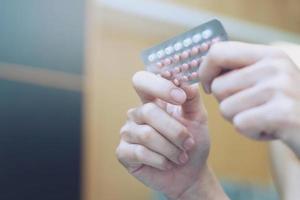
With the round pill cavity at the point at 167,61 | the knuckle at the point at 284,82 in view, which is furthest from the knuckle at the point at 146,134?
the knuckle at the point at 284,82

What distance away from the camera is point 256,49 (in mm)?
514

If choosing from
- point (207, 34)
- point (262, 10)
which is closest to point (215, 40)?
point (207, 34)

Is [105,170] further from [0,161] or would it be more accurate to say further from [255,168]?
[255,168]

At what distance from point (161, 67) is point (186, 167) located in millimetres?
→ 182

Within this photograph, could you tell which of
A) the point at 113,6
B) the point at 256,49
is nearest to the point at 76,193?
the point at 113,6

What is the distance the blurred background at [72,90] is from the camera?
1.45 meters

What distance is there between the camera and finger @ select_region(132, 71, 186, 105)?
0.63 meters

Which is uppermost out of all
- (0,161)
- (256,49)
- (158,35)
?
(158,35)

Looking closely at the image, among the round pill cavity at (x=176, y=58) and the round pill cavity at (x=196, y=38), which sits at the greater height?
the round pill cavity at (x=196, y=38)

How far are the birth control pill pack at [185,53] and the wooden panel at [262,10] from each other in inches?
52.6

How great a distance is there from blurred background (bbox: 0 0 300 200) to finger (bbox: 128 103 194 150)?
2.81 feet

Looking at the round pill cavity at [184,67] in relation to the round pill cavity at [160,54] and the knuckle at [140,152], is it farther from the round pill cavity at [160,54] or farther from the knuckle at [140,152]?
the knuckle at [140,152]

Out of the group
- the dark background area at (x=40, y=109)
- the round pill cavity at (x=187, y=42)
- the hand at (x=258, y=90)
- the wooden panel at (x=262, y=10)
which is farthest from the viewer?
the wooden panel at (x=262, y=10)

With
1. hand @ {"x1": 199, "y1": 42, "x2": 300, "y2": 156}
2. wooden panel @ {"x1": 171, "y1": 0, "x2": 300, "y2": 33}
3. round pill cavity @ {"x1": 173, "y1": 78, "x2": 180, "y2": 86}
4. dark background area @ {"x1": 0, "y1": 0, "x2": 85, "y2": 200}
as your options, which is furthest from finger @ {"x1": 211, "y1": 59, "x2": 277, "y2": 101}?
wooden panel @ {"x1": 171, "y1": 0, "x2": 300, "y2": 33}
